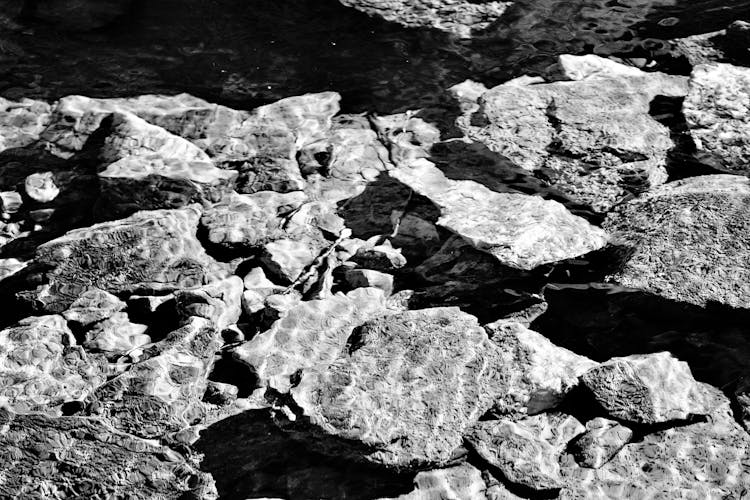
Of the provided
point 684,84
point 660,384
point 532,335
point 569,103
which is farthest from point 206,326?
point 684,84

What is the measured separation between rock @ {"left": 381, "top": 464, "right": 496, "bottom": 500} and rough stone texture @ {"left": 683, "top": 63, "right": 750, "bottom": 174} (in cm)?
222

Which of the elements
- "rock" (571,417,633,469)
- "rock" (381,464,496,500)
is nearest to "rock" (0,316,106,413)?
"rock" (381,464,496,500)

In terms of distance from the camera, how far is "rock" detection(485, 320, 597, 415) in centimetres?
360

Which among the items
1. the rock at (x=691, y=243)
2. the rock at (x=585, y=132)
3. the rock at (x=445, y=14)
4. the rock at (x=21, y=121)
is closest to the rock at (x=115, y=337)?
the rock at (x=21, y=121)

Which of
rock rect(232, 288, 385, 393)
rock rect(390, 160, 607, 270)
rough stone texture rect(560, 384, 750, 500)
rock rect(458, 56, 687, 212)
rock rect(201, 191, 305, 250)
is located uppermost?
rock rect(458, 56, 687, 212)

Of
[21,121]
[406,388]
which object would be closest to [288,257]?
[406,388]

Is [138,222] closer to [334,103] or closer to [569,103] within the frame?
[334,103]

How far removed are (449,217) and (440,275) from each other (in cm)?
29

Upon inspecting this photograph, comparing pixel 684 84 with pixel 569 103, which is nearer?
pixel 569 103

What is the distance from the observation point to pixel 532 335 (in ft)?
12.5

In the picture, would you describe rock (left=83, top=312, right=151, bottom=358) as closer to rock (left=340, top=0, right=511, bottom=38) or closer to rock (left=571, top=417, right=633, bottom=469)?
rock (left=571, top=417, right=633, bottom=469)

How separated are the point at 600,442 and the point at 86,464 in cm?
210

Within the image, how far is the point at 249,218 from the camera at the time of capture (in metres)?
4.51

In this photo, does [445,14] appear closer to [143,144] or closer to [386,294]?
[143,144]
